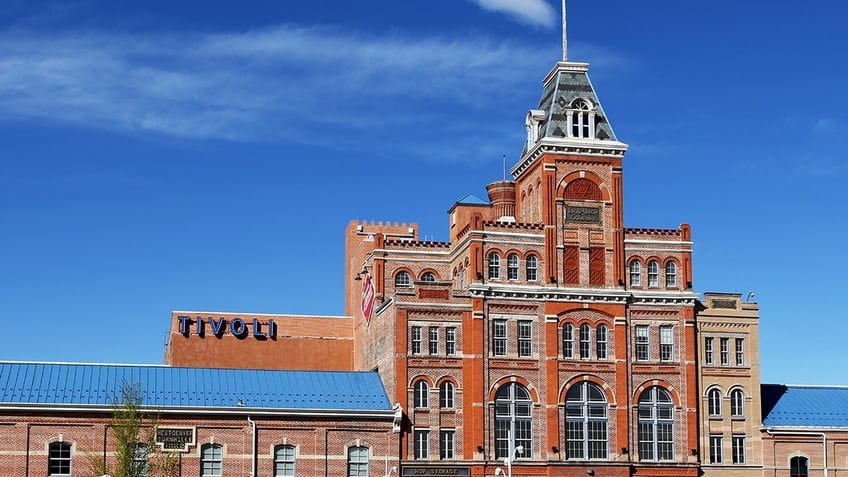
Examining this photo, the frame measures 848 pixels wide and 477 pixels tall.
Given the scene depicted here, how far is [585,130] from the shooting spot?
8400cm

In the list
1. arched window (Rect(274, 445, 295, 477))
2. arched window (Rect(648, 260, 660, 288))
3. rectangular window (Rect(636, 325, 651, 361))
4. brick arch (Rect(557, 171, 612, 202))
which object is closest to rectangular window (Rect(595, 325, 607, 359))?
rectangular window (Rect(636, 325, 651, 361))

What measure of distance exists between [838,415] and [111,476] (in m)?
45.1

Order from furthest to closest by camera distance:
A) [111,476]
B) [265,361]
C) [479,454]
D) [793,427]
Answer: [265,361] < [793,427] < [479,454] < [111,476]

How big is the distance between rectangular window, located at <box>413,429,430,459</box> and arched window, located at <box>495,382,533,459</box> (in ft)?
13.2

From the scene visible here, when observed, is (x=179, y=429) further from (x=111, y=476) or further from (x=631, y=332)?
(x=631, y=332)

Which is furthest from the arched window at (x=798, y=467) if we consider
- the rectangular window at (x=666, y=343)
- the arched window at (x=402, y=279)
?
the arched window at (x=402, y=279)

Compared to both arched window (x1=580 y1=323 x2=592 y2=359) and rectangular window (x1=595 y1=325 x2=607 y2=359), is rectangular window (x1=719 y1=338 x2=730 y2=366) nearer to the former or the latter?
rectangular window (x1=595 y1=325 x2=607 y2=359)

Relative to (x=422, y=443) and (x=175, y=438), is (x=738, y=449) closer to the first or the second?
(x=422, y=443)

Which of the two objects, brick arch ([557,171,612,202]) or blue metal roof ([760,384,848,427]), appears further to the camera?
blue metal roof ([760,384,848,427])

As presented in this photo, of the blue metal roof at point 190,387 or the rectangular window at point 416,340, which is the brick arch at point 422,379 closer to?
the rectangular window at point 416,340

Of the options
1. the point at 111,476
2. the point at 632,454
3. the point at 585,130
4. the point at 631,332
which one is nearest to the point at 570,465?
the point at 632,454

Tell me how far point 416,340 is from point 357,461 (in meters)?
7.86

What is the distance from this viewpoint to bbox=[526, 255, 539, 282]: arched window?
8125cm

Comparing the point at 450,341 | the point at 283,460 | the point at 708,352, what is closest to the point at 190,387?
the point at 283,460
